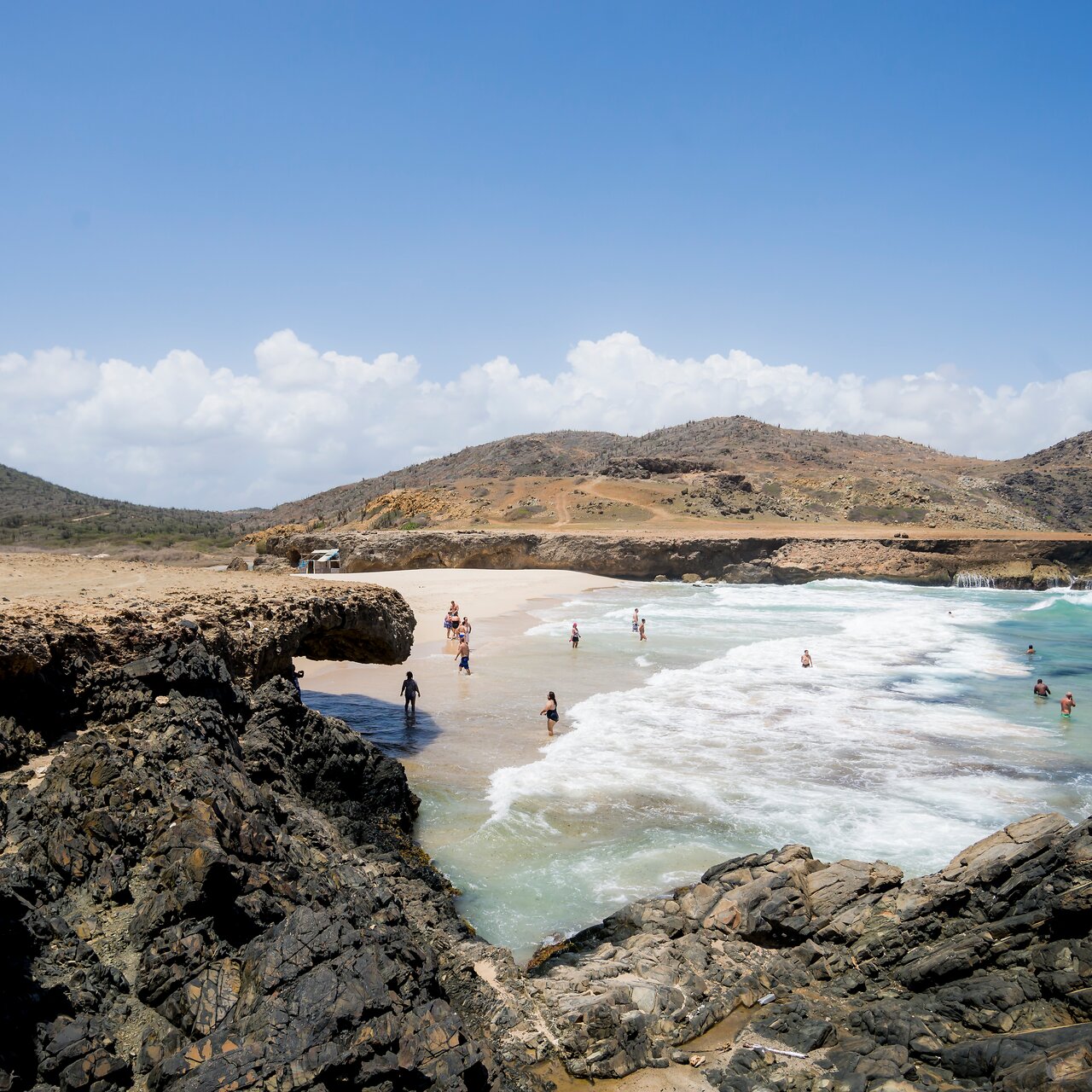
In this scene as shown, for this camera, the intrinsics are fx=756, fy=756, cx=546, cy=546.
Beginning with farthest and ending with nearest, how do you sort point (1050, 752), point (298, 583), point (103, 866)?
point (1050, 752) → point (298, 583) → point (103, 866)

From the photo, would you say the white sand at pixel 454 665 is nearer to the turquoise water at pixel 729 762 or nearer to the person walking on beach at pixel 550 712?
the turquoise water at pixel 729 762

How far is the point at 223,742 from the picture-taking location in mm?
6984

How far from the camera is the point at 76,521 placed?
5488 cm

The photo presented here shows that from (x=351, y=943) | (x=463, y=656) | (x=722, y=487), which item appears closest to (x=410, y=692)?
(x=463, y=656)

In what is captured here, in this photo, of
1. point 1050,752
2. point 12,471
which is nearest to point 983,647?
point 1050,752

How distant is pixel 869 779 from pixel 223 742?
10.6 meters

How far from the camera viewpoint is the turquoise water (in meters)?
9.87

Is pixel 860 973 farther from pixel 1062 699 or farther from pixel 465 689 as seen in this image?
pixel 1062 699

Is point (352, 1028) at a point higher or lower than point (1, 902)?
lower

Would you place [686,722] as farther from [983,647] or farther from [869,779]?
[983,647]

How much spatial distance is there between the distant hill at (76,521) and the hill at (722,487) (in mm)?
Answer: 10467

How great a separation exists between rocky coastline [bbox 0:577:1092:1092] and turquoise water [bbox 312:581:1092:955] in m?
1.22

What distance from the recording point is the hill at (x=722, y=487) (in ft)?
204

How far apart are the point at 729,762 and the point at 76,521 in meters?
56.0
